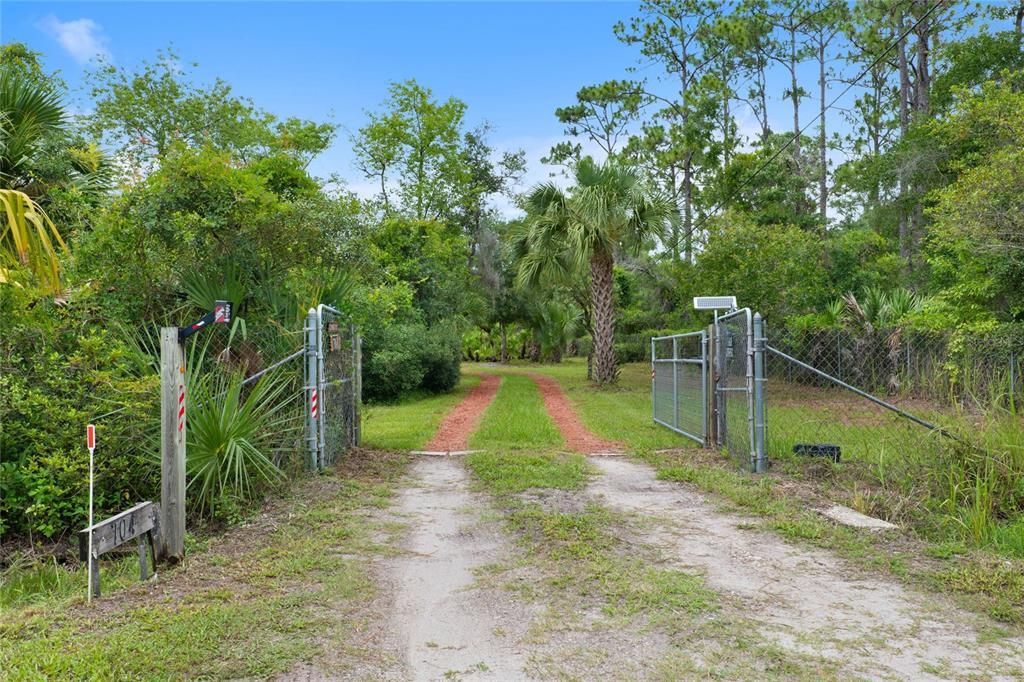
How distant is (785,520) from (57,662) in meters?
5.41

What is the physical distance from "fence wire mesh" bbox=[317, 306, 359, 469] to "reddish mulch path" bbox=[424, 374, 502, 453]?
147cm

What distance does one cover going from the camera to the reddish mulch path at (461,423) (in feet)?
36.9

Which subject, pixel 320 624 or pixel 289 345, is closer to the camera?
pixel 320 624

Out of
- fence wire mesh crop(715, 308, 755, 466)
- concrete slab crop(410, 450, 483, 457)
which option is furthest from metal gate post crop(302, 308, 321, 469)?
fence wire mesh crop(715, 308, 755, 466)

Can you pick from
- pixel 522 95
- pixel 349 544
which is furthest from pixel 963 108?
pixel 349 544

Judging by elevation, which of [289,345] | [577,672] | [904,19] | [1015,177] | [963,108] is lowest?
[577,672]

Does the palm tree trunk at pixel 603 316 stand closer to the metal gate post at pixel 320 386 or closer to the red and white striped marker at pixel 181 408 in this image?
the metal gate post at pixel 320 386

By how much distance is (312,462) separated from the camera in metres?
8.15

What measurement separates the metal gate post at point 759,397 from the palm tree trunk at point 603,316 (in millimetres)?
13646

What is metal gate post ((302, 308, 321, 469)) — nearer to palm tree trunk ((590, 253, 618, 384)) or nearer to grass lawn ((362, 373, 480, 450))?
grass lawn ((362, 373, 480, 450))

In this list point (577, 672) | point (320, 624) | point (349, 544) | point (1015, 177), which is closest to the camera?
point (577, 672)

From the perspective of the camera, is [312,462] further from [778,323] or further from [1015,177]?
[778,323]

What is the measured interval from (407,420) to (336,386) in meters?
6.14

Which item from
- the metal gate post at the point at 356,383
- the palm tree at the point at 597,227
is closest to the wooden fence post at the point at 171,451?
the metal gate post at the point at 356,383
